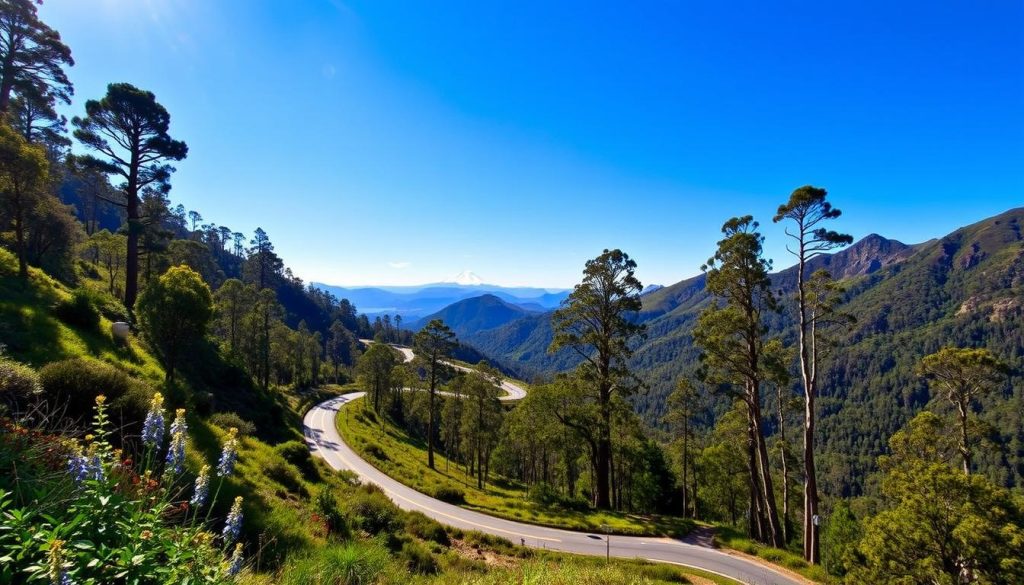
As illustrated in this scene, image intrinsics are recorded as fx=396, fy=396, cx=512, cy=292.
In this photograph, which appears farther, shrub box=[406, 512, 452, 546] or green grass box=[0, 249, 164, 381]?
shrub box=[406, 512, 452, 546]

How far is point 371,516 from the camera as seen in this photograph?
13.5 metres

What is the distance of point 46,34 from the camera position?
2169cm

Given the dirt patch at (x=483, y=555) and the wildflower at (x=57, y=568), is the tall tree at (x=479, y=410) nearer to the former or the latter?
the dirt patch at (x=483, y=555)

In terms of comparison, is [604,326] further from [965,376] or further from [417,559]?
[965,376]

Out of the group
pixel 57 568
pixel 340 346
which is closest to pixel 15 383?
pixel 57 568

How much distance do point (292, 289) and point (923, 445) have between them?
185 m

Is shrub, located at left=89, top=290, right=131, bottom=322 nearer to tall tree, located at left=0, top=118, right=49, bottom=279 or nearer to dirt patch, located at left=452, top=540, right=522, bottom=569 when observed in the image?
tall tree, located at left=0, top=118, right=49, bottom=279

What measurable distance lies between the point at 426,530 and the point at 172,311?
13.1 meters

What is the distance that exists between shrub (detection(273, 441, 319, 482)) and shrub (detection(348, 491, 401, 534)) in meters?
4.23

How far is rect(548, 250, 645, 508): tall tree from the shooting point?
2078cm

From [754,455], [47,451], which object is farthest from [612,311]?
[47,451]

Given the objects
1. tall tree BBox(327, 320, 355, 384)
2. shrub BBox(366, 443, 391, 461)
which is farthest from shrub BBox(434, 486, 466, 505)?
tall tree BBox(327, 320, 355, 384)

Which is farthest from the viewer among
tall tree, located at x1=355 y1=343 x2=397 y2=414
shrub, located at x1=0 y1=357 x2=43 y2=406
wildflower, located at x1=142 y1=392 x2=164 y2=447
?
tall tree, located at x1=355 y1=343 x2=397 y2=414

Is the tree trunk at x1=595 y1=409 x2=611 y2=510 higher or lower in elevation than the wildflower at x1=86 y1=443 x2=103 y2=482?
lower
